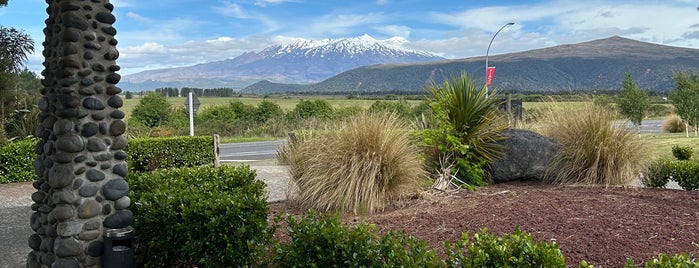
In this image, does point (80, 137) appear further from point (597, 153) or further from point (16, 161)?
point (16, 161)

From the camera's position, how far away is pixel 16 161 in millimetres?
10680

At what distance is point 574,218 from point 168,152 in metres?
9.88

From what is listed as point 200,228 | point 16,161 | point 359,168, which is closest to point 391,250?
point 200,228

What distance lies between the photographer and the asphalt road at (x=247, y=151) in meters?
17.9

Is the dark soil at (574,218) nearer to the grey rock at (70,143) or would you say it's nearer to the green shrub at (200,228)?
the green shrub at (200,228)

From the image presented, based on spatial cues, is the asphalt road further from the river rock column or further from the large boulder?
the river rock column

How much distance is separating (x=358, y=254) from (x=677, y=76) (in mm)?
21606

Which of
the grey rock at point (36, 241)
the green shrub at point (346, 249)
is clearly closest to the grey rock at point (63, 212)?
the grey rock at point (36, 241)

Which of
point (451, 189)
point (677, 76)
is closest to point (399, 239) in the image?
point (451, 189)

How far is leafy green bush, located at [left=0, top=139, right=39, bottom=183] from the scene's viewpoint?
10484 mm

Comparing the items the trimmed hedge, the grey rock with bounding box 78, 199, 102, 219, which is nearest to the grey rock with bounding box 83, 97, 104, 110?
the grey rock with bounding box 78, 199, 102, 219

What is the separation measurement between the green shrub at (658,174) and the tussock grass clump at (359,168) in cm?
307

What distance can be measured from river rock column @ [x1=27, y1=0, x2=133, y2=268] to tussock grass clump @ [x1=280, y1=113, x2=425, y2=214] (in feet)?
7.10

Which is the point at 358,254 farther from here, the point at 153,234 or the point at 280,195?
the point at 280,195
